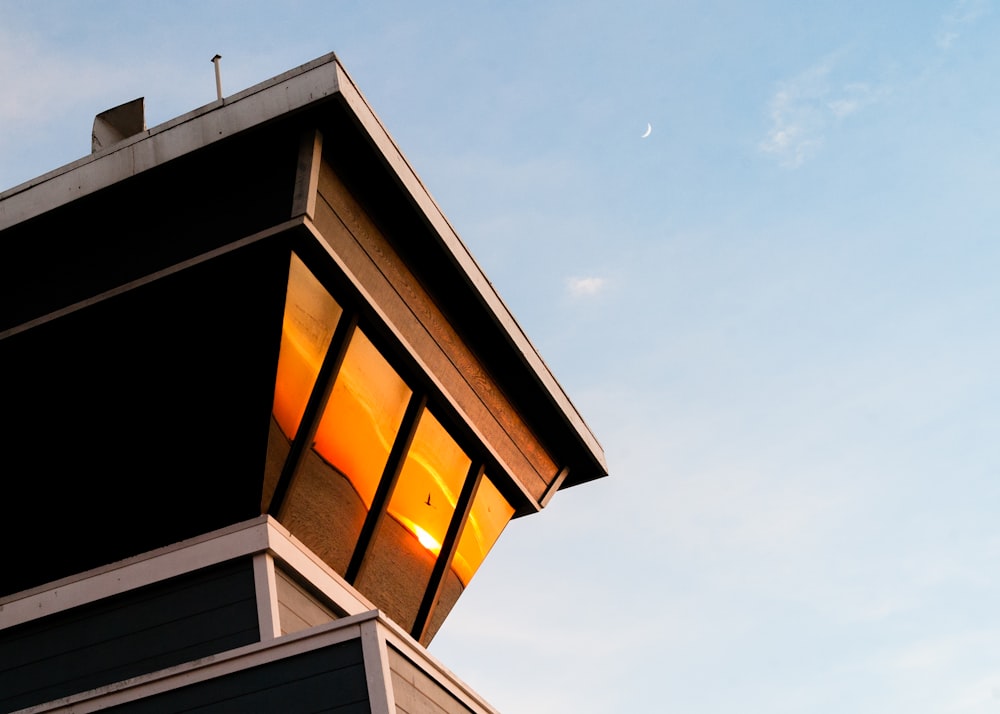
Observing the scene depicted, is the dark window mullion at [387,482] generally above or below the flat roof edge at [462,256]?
below

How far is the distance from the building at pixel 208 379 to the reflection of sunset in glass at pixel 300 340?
0.02 meters

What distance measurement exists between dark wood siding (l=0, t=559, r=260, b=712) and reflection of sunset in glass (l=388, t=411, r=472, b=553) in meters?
2.51

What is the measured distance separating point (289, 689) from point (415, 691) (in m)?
0.95

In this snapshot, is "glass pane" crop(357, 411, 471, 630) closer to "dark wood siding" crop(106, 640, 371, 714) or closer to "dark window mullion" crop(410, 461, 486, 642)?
"dark window mullion" crop(410, 461, 486, 642)

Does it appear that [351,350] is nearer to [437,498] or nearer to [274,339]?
[274,339]

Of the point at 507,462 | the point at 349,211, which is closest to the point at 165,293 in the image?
the point at 349,211

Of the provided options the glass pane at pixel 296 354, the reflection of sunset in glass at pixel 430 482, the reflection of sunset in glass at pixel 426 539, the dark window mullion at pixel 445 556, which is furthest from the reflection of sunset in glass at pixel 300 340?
the dark window mullion at pixel 445 556

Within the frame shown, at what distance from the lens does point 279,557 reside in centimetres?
1014

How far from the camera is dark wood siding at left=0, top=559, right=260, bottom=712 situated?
32.2 ft

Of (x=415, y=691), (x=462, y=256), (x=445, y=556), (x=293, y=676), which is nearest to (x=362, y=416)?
(x=462, y=256)

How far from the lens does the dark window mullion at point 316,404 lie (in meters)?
10.8

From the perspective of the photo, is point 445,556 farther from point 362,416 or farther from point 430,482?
point 362,416

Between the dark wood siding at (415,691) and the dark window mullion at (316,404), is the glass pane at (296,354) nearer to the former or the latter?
the dark window mullion at (316,404)

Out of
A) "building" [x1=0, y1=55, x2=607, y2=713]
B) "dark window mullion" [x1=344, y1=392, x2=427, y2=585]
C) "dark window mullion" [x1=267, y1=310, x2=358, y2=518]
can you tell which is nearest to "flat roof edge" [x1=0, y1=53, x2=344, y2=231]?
"building" [x1=0, y1=55, x2=607, y2=713]
